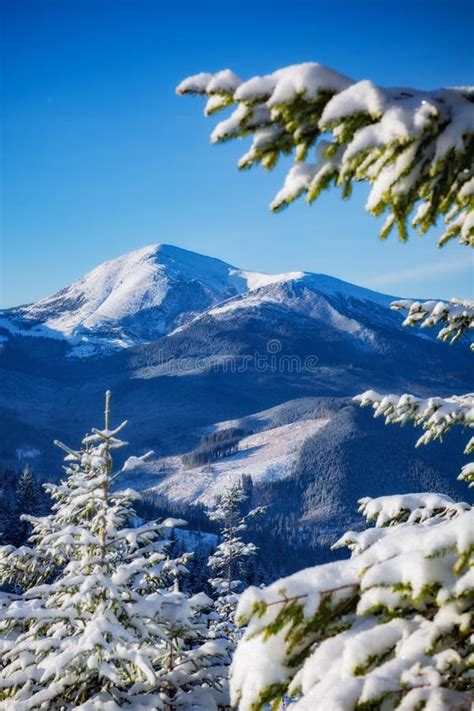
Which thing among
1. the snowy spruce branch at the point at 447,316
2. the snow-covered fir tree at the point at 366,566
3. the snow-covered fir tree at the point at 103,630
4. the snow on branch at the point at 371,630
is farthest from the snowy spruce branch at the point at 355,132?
the snow-covered fir tree at the point at 103,630

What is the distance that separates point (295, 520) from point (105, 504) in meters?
185

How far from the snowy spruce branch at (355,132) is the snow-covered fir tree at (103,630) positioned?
6379 mm

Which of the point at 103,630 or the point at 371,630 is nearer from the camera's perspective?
the point at 371,630

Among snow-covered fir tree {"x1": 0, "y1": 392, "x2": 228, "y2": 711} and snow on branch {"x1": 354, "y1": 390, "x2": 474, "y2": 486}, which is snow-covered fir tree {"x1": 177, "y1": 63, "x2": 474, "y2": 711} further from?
snow-covered fir tree {"x1": 0, "y1": 392, "x2": 228, "y2": 711}

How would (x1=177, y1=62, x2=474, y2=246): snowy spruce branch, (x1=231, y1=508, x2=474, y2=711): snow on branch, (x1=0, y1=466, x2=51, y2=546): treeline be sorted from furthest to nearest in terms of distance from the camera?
(x1=0, y1=466, x2=51, y2=546): treeline < (x1=177, y1=62, x2=474, y2=246): snowy spruce branch < (x1=231, y1=508, x2=474, y2=711): snow on branch

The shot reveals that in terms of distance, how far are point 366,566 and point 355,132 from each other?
1.77 metres

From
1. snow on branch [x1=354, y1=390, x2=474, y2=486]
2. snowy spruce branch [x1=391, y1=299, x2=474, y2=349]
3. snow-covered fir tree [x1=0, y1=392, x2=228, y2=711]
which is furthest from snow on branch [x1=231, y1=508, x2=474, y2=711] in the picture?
snow-covered fir tree [x1=0, y1=392, x2=228, y2=711]

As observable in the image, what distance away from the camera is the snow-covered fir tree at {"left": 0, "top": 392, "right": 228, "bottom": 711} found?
688cm

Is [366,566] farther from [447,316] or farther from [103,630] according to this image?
[103,630]

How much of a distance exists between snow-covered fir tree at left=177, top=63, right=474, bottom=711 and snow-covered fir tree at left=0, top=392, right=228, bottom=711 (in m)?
5.38

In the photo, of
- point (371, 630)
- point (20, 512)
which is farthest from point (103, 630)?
point (20, 512)

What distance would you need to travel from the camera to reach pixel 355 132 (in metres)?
2.20

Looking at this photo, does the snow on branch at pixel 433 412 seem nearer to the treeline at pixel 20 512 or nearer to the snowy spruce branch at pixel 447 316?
the snowy spruce branch at pixel 447 316

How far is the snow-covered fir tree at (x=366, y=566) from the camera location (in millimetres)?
1953
